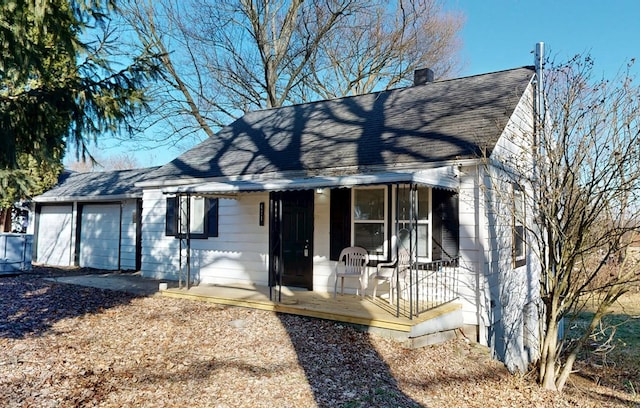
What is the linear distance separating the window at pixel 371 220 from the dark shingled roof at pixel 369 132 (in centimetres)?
53

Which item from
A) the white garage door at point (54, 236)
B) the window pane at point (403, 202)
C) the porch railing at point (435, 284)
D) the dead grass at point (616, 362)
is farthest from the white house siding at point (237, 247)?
the white garage door at point (54, 236)

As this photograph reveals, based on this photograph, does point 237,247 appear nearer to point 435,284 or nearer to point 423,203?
point 423,203

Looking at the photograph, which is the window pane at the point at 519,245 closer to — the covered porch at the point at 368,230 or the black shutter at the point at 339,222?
the covered porch at the point at 368,230

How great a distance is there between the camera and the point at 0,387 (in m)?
4.12

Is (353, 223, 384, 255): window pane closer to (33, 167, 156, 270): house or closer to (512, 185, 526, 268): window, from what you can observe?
(512, 185, 526, 268): window

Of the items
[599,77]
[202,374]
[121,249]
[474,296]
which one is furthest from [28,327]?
[599,77]

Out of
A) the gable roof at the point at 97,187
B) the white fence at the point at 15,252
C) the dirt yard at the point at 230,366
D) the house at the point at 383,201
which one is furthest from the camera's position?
the gable roof at the point at 97,187

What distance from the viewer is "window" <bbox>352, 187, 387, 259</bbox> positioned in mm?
7578

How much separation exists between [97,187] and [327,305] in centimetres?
1115

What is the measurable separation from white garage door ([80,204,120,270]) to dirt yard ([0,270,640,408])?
252 inches

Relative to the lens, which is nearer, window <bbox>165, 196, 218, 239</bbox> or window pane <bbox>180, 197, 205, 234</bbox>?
window <bbox>165, 196, 218, 239</bbox>

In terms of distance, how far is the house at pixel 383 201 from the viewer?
673cm

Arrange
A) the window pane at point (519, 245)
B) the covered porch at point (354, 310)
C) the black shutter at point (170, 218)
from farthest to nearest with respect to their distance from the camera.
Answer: the black shutter at point (170, 218) < the window pane at point (519, 245) < the covered porch at point (354, 310)

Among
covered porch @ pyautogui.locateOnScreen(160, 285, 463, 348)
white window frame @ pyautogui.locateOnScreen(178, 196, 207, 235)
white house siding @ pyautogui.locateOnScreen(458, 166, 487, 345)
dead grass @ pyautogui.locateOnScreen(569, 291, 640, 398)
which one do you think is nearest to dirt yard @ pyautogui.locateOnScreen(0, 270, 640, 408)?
covered porch @ pyautogui.locateOnScreen(160, 285, 463, 348)
